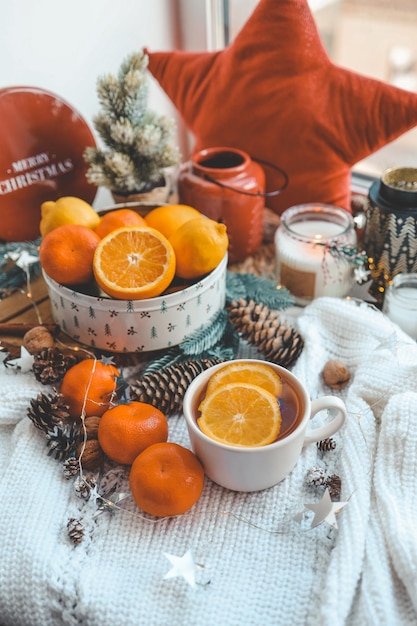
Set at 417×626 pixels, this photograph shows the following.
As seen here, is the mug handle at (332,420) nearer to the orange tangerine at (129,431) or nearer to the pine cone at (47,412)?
the orange tangerine at (129,431)

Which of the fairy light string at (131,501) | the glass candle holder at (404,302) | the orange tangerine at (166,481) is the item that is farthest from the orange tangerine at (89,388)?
the glass candle holder at (404,302)

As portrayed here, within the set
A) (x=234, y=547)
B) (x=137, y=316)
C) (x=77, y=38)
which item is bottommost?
(x=234, y=547)

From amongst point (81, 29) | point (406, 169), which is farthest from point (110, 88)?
point (406, 169)

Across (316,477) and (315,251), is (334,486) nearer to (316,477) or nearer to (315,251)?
(316,477)

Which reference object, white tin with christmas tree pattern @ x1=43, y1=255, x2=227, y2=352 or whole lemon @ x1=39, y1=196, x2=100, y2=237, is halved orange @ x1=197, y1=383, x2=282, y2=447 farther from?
whole lemon @ x1=39, y1=196, x2=100, y2=237

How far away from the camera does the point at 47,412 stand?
726 millimetres

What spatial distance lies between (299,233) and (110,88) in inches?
14.6

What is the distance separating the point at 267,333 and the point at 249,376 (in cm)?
14

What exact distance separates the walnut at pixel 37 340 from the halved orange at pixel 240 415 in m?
0.27

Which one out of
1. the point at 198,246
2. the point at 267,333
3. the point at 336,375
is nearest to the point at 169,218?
the point at 198,246

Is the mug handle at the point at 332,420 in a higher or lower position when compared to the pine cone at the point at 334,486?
higher

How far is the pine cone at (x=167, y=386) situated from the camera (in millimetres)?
762

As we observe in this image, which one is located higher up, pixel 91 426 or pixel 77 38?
pixel 77 38

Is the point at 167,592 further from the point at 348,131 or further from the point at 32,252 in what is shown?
the point at 348,131
